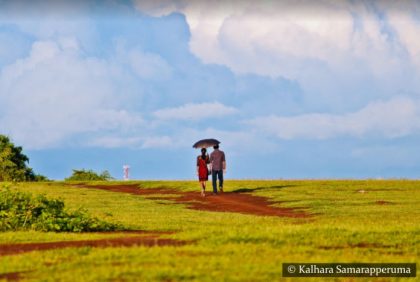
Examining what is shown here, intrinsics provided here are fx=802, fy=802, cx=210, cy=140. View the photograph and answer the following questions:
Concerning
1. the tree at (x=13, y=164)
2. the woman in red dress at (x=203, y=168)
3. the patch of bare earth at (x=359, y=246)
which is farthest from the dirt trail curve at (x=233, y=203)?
the tree at (x=13, y=164)

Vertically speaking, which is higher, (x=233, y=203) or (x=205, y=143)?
(x=205, y=143)

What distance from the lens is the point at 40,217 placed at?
23250mm

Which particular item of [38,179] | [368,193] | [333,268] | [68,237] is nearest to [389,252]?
[333,268]

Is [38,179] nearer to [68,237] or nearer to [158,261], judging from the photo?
[68,237]

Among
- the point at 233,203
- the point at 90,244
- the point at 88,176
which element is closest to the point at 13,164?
the point at 88,176

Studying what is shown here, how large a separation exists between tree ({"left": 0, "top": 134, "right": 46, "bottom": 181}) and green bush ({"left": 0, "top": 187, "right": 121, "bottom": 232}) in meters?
47.7

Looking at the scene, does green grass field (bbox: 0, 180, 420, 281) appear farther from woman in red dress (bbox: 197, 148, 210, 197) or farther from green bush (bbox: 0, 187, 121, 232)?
woman in red dress (bbox: 197, 148, 210, 197)

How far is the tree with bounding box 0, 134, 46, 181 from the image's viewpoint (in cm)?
7194

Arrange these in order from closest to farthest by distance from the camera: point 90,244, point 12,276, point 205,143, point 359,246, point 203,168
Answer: point 12,276 → point 90,244 → point 359,246 → point 203,168 → point 205,143

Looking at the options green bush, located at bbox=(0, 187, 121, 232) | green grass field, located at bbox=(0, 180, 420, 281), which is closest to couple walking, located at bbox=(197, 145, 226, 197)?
green grass field, located at bbox=(0, 180, 420, 281)

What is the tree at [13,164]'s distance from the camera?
71.9 meters

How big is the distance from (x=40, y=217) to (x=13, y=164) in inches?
2006

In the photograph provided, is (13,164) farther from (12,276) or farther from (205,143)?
(12,276)

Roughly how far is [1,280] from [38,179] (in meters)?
63.6
